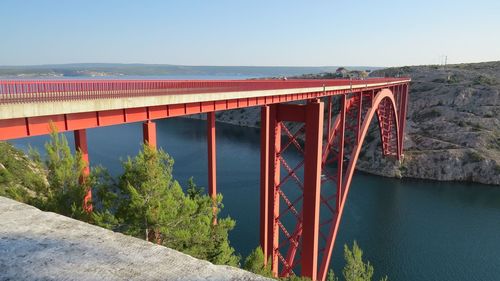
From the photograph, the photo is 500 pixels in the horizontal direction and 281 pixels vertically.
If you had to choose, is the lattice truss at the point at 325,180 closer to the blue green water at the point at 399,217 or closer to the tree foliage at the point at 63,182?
the blue green water at the point at 399,217

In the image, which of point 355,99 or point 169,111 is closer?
point 169,111

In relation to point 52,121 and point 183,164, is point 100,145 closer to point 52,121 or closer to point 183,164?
point 183,164

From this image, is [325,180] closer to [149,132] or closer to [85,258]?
[149,132]

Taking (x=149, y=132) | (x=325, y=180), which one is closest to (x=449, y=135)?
(x=325, y=180)

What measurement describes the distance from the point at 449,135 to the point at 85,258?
242ft

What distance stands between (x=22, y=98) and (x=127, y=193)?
5.19 m

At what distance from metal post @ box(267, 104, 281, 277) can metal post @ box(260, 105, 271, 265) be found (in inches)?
21.0

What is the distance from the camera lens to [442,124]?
232 ft

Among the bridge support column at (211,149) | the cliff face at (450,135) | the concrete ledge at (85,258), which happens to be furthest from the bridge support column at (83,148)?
the cliff face at (450,135)

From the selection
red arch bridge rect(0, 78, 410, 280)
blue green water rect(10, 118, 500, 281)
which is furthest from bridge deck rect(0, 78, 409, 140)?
blue green water rect(10, 118, 500, 281)

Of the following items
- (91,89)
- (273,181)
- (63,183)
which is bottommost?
(273,181)

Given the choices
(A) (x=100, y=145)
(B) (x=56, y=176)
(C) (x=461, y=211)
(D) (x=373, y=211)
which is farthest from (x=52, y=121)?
(A) (x=100, y=145)

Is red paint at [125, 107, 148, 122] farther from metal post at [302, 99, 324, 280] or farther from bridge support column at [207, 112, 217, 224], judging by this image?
metal post at [302, 99, 324, 280]

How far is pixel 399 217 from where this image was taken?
44.3 m
